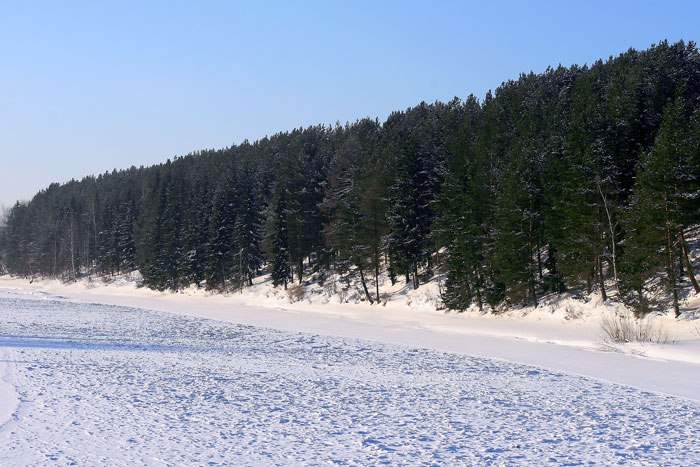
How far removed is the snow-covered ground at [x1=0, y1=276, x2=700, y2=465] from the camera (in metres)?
8.48

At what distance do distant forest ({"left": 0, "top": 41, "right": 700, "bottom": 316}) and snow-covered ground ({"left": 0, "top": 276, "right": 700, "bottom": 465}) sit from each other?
7.85 metres

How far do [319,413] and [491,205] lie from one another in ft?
109

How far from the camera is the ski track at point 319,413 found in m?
8.32

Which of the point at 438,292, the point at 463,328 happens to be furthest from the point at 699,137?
the point at 438,292

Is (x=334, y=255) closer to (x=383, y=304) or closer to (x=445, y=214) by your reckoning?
(x=383, y=304)

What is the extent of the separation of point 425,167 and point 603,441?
4642cm

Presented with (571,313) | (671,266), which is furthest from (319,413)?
(571,313)

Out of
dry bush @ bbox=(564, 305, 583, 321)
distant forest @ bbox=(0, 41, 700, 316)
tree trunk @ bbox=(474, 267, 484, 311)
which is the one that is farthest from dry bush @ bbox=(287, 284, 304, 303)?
dry bush @ bbox=(564, 305, 583, 321)

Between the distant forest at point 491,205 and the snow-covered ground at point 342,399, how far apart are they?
7.85 m

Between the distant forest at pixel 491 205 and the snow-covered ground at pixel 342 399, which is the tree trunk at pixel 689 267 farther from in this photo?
the snow-covered ground at pixel 342 399

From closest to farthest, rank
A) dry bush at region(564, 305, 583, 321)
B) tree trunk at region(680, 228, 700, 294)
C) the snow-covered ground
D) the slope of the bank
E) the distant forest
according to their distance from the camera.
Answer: the snow-covered ground → the slope of the bank → tree trunk at region(680, 228, 700, 294) → the distant forest → dry bush at region(564, 305, 583, 321)

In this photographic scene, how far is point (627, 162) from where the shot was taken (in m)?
38.8

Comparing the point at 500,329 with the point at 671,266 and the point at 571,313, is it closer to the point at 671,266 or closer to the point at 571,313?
the point at 571,313

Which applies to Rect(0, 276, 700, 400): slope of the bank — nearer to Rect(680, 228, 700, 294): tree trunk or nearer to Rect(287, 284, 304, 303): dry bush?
Rect(287, 284, 304, 303): dry bush
